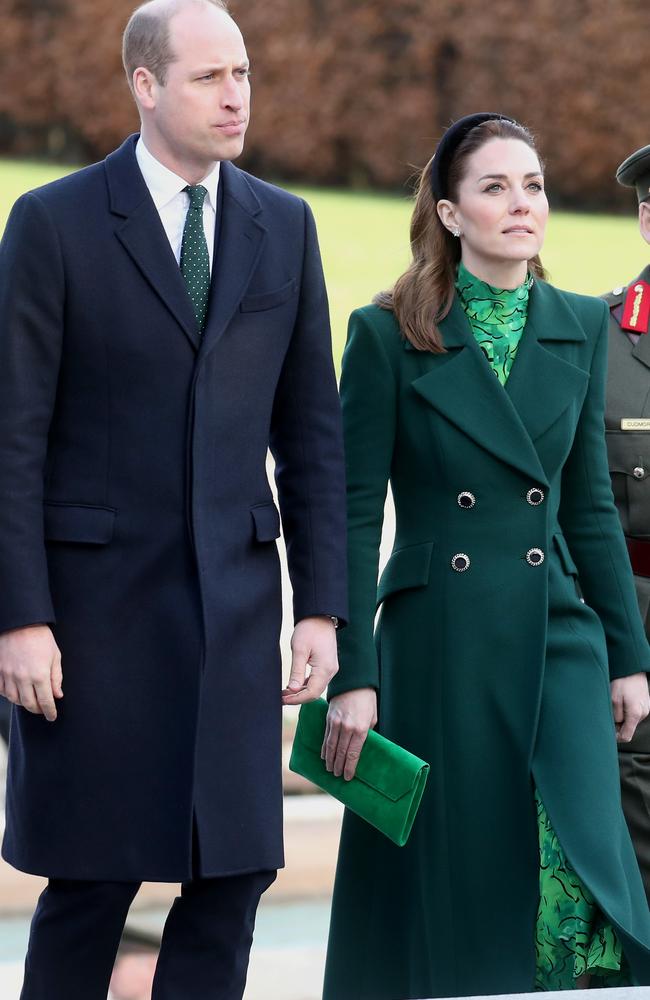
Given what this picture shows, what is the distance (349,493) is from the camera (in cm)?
345

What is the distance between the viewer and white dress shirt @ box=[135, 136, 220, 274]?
3033mm

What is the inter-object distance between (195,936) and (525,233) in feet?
4.41

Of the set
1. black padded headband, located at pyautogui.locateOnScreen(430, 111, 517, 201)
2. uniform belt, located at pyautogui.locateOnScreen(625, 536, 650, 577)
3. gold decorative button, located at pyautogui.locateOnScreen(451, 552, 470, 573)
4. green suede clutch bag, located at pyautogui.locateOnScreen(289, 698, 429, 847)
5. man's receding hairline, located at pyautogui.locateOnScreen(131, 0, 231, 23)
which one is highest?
man's receding hairline, located at pyautogui.locateOnScreen(131, 0, 231, 23)

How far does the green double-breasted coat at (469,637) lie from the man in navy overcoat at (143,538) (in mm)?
430

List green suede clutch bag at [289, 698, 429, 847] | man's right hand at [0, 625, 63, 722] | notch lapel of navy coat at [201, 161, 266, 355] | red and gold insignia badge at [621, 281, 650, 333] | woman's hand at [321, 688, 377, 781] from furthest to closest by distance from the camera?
red and gold insignia badge at [621, 281, 650, 333], woman's hand at [321, 688, 377, 781], green suede clutch bag at [289, 698, 429, 847], notch lapel of navy coat at [201, 161, 266, 355], man's right hand at [0, 625, 63, 722]

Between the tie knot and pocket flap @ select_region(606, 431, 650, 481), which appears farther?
pocket flap @ select_region(606, 431, 650, 481)

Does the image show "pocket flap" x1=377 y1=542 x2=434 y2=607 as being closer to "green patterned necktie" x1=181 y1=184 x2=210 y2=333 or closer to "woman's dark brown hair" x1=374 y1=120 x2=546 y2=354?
"woman's dark brown hair" x1=374 y1=120 x2=546 y2=354

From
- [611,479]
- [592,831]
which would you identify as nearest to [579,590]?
[611,479]

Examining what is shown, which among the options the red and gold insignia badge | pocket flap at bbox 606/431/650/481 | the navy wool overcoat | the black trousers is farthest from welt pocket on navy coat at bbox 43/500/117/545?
the red and gold insignia badge

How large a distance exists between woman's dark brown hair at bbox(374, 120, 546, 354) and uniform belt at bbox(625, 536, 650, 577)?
0.71 metres

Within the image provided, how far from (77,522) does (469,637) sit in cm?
82

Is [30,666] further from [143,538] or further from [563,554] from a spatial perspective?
[563,554]

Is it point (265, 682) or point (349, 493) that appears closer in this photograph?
point (265, 682)

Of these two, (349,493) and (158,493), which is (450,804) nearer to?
(349,493)
